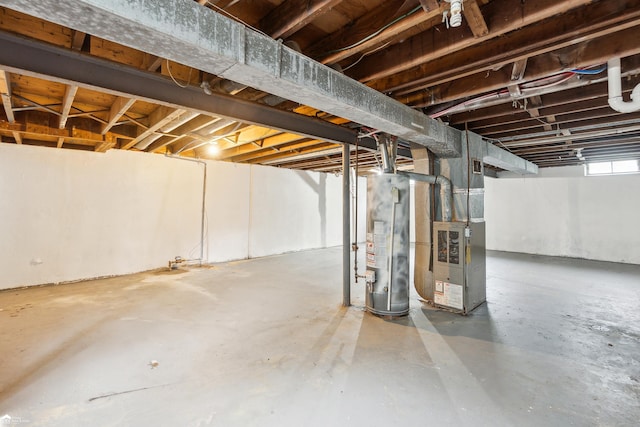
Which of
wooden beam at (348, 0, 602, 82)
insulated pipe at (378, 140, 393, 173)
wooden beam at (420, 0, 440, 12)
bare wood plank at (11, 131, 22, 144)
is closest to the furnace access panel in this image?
insulated pipe at (378, 140, 393, 173)

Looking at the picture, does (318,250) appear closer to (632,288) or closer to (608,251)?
(632,288)

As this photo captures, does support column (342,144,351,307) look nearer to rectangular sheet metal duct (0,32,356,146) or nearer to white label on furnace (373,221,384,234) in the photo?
white label on furnace (373,221,384,234)

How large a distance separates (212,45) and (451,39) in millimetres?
1422

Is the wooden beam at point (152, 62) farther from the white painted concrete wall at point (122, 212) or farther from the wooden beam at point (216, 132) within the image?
the white painted concrete wall at point (122, 212)

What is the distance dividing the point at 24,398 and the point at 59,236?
3.46 meters

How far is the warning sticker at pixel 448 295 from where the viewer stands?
3076 mm

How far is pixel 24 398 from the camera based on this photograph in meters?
1.69

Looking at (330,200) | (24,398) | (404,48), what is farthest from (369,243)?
(330,200)

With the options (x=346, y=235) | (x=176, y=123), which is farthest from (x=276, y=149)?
(x=346, y=235)

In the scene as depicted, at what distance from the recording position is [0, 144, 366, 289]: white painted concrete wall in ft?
13.2

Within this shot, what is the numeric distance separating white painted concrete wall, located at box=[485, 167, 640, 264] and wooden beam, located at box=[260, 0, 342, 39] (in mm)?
7613

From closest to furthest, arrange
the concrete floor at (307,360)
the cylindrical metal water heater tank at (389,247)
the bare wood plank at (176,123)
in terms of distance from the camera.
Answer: the concrete floor at (307,360), the bare wood plank at (176,123), the cylindrical metal water heater tank at (389,247)

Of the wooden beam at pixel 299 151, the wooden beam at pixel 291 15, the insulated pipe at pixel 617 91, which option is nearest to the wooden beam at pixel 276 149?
the wooden beam at pixel 299 151

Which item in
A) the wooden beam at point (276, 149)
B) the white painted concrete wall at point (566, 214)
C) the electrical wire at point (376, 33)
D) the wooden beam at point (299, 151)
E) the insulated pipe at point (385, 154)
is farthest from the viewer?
the white painted concrete wall at point (566, 214)
